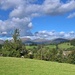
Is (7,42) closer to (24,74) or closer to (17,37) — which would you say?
(17,37)

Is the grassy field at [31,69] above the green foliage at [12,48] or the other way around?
the other way around

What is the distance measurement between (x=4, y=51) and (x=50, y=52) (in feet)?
80.7

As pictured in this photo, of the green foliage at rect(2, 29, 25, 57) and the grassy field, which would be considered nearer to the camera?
the grassy field

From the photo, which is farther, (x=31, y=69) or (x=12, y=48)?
(x=12, y=48)

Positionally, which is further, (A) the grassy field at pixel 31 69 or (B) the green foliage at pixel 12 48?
(B) the green foliage at pixel 12 48

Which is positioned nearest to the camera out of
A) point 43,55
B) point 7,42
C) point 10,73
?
point 10,73

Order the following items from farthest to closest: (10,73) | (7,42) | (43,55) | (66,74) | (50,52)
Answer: (50,52) → (43,55) → (7,42) → (66,74) → (10,73)

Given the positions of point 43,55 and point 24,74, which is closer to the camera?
point 24,74

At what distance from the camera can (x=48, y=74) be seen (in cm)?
2623

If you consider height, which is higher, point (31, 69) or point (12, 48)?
point (12, 48)

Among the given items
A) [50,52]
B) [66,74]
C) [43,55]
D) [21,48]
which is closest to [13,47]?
[21,48]

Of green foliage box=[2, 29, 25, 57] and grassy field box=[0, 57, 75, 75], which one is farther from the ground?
green foliage box=[2, 29, 25, 57]

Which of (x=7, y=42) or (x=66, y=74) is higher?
(x=7, y=42)

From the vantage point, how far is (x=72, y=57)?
88938 millimetres
